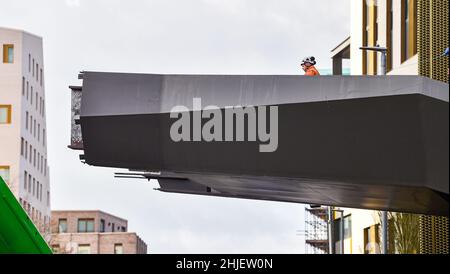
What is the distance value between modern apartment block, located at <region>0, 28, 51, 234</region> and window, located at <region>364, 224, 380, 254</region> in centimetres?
4613

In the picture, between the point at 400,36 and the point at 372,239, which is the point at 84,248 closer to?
the point at 372,239

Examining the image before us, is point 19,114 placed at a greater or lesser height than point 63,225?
greater

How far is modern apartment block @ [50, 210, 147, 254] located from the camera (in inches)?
5281

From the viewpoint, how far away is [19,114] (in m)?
107

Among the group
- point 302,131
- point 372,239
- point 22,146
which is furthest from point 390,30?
point 22,146

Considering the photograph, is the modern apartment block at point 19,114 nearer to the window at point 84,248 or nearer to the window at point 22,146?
the window at point 22,146

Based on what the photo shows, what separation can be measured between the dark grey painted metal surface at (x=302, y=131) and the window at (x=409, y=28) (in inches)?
1132

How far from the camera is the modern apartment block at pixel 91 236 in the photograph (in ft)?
440

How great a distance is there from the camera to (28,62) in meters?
110

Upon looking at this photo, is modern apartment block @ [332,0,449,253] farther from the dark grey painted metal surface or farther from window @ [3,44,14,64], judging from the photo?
window @ [3,44,14,64]

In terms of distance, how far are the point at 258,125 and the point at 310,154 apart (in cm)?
94

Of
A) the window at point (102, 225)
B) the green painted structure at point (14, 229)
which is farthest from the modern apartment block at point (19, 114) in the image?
the green painted structure at point (14, 229)

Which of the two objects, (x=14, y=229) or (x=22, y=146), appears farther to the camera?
(x=22, y=146)

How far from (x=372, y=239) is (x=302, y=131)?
3951 centimetres
